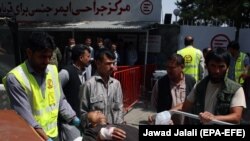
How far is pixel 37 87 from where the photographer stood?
137 inches

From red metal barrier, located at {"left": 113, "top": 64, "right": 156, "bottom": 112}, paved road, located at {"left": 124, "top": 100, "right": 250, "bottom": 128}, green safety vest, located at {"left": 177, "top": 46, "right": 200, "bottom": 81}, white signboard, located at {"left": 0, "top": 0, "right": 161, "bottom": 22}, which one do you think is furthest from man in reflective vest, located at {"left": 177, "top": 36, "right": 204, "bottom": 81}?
white signboard, located at {"left": 0, "top": 0, "right": 161, "bottom": 22}

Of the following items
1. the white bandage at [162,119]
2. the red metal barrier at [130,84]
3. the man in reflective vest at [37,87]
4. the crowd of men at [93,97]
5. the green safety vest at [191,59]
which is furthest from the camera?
the red metal barrier at [130,84]

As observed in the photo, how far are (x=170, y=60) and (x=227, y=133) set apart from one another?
80.8 inches

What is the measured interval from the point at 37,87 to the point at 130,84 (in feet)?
23.4

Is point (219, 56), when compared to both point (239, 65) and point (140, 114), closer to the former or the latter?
point (239, 65)

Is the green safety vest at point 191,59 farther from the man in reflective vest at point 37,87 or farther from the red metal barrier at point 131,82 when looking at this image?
the man in reflective vest at point 37,87

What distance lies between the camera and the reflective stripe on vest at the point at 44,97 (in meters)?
3.42

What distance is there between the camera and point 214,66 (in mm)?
3365

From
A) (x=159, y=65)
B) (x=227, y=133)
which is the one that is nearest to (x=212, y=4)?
(x=159, y=65)

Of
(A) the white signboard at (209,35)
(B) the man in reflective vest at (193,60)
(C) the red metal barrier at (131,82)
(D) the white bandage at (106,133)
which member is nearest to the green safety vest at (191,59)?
(B) the man in reflective vest at (193,60)

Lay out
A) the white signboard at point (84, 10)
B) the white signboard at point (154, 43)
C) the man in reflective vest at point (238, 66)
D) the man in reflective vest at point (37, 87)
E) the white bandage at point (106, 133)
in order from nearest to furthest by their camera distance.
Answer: the white bandage at point (106, 133) → the man in reflective vest at point (37, 87) → the man in reflective vest at point (238, 66) → the white signboard at point (154, 43) → the white signboard at point (84, 10)

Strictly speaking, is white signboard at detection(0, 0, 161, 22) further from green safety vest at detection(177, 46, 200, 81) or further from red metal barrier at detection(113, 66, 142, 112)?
green safety vest at detection(177, 46, 200, 81)

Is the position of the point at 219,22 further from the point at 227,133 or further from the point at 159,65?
the point at 227,133

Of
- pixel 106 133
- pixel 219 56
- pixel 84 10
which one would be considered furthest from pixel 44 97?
pixel 84 10
